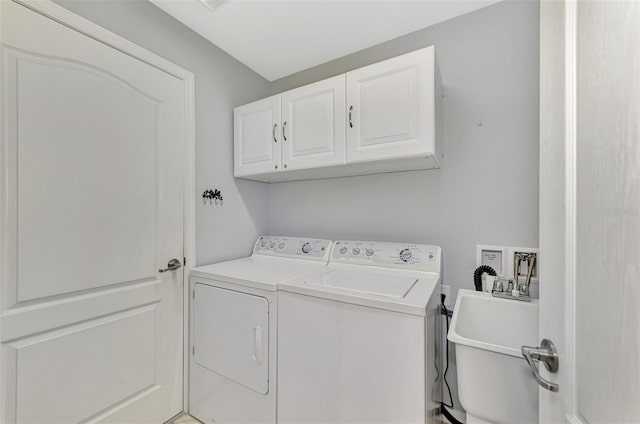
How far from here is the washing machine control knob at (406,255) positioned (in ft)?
5.45

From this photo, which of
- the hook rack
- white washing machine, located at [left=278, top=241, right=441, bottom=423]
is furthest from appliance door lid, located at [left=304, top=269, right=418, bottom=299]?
the hook rack

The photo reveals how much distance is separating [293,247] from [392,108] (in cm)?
127

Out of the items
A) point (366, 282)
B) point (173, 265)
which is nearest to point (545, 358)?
point (366, 282)

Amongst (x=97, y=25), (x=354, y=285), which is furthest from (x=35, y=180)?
(x=354, y=285)

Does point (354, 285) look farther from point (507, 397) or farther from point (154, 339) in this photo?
point (154, 339)

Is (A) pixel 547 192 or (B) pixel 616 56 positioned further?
(A) pixel 547 192

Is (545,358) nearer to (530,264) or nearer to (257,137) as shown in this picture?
(530,264)

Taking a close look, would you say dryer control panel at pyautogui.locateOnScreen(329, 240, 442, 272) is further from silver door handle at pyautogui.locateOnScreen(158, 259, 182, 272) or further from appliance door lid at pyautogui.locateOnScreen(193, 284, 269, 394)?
silver door handle at pyautogui.locateOnScreen(158, 259, 182, 272)

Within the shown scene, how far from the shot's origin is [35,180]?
1163 mm

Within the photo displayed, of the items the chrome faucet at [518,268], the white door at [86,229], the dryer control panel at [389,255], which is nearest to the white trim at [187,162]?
the white door at [86,229]

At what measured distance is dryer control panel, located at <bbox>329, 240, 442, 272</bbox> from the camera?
1.61m

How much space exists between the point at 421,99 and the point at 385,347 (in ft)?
4.15

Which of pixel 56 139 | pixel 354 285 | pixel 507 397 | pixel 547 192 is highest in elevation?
pixel 56 139

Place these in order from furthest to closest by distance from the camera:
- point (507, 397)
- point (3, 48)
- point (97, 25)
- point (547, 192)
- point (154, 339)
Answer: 1. point (154, 339)
2. point (97, 25)
3. point (3, 48)
4. point (507, 397)
5. point (547, 192)
